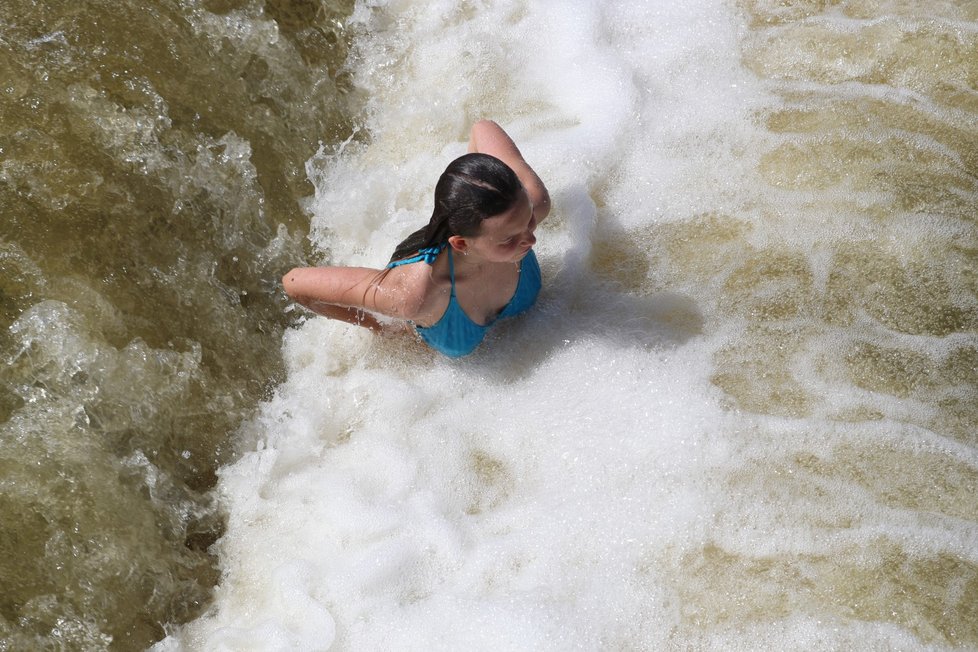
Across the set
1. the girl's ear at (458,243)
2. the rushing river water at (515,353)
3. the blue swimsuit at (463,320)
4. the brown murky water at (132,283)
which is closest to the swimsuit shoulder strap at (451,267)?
the blue swimsuit at (463,320)

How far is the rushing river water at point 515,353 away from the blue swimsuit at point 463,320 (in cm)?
13

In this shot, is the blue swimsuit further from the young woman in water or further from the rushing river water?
the rushing river water

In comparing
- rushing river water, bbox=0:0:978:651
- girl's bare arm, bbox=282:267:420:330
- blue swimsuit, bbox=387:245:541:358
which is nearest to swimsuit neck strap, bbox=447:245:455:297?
blue swimsuit, bbox=387:245:541:358

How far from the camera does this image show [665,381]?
2.87m

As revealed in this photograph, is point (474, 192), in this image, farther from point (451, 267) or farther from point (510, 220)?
point (451, 267)

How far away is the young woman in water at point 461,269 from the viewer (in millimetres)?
2281

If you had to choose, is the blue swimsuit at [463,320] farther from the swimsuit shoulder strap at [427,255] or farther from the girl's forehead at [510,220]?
the girl's forehead at [510,220]

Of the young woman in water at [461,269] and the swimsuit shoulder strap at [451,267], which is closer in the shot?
the young woman in water at [461,269]

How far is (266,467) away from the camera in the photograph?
2924mm

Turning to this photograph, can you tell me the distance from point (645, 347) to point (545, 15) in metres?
1.87

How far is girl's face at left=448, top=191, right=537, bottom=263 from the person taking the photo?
7.57 ft

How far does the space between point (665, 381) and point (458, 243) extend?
3.09 ft

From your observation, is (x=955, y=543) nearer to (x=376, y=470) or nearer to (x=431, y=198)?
(x=376, y=470)

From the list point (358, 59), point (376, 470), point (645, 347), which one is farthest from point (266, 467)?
point (358, 59)
